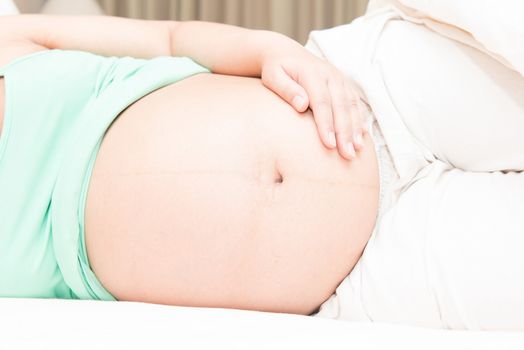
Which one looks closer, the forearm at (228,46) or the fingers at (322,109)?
the fingers at (322,109)

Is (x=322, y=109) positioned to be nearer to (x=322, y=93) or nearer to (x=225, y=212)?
(x=322, y=93)

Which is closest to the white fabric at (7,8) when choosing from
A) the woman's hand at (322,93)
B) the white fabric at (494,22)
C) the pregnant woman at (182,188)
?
the pregnant woman at (182,188)

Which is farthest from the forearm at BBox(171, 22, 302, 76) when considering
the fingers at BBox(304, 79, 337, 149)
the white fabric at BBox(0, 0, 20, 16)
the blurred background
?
the blurred background

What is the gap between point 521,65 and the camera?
723 mm

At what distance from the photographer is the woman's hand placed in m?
0.81

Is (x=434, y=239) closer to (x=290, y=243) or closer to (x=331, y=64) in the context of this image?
(x=290, y=243)

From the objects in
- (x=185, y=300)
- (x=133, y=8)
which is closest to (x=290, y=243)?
(x=185, y=300)

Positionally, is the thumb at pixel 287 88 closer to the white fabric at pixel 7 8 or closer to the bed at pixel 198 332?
the bed at pixel 198 332

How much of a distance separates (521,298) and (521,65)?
28cm

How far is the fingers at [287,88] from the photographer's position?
32.3 inches

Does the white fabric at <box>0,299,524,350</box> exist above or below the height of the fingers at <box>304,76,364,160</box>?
below

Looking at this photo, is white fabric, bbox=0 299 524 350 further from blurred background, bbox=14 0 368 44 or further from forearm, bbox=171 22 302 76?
blurred background, bbox=14 0 368 44

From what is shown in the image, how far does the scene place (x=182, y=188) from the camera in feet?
2.48

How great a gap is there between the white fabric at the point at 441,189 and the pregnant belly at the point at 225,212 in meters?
0.05
